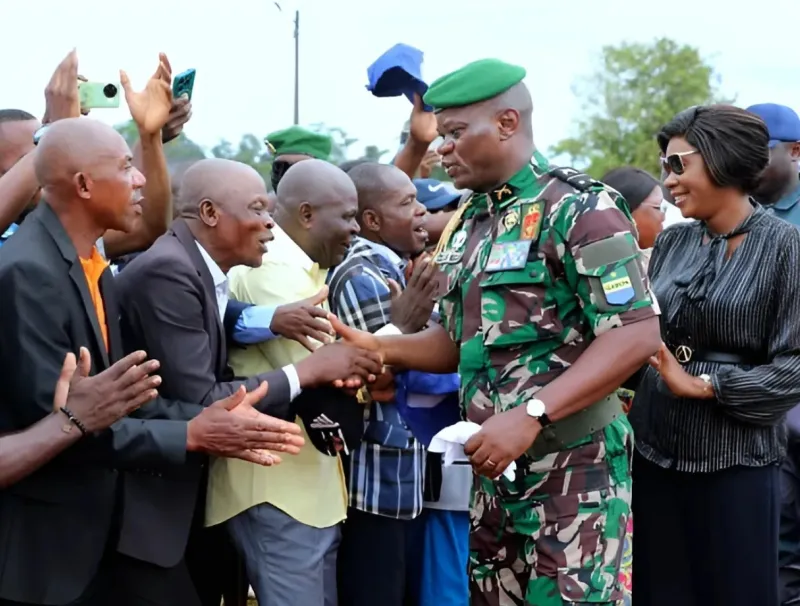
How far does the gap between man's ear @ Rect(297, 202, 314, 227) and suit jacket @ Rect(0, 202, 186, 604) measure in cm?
141

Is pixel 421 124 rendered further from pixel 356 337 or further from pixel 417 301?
pixel 356 337

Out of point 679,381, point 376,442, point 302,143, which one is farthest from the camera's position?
point 302,143

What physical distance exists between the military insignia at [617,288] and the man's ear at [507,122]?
587 mm

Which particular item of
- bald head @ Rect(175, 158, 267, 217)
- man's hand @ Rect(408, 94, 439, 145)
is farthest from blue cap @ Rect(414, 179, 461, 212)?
bald head @ Rect(175, 158, 267, 217)

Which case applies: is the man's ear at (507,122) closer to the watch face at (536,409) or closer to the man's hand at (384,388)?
the watch face at (536,409)

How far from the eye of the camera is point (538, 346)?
3.47 meters

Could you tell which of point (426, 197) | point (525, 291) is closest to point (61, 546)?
point (525, 291)

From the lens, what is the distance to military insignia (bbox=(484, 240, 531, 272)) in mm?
3426

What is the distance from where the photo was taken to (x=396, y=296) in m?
4.50

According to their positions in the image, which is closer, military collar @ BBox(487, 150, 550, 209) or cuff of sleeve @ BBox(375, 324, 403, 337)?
military collar @ BBox(487, 150, 550, 209)

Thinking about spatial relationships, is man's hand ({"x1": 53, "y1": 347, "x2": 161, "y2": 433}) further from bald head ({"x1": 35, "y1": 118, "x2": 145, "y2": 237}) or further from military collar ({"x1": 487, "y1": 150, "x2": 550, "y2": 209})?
military collar ({"x1": 487, "y1": 150, "x2": 550, "y2": 209})

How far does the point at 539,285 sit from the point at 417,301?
0.83 meters

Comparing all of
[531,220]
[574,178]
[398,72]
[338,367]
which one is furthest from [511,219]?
[398,72]

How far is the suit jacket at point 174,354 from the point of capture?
12.3 feet
